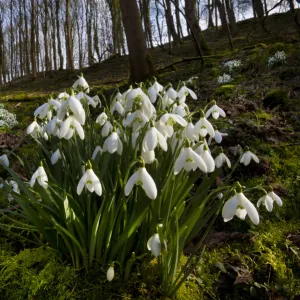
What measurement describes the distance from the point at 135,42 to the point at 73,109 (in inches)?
195

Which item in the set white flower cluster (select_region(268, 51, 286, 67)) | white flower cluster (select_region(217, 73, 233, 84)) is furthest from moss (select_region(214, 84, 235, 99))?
white flower cluster (select_region(268, 51, 286, 67))

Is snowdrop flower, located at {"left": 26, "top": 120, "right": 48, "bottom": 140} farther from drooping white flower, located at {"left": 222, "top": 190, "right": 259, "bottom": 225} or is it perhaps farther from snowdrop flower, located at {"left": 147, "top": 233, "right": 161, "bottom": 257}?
drooping white flower, located at {"left": 222, "top": 190, "right": 259, "bottom": 225}

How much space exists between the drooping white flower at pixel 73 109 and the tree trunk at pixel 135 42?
4765 millimetres

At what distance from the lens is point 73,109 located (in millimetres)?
1581

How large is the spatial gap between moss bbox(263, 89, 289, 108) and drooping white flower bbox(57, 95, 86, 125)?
3430 mm

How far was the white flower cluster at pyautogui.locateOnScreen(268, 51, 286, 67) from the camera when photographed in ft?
19.9

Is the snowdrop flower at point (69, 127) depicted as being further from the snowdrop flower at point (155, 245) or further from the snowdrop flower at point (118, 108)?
the snowdrop flower at point (155, 245)

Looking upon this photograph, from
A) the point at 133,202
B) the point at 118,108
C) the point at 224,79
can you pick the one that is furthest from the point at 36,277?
the point at 224,79

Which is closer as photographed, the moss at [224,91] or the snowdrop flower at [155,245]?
the snowdrop flower at [155,245]

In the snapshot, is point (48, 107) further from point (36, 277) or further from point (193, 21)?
point (193, 21)

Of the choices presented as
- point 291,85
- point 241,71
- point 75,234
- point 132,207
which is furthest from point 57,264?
point 241,71

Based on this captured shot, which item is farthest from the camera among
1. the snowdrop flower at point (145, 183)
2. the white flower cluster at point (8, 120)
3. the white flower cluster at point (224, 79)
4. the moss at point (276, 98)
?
the white flower cluster at point (224, 79)

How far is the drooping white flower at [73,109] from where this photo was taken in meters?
1.58

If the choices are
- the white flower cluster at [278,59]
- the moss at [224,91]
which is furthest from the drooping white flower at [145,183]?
the white flower cluster at [278,59]
